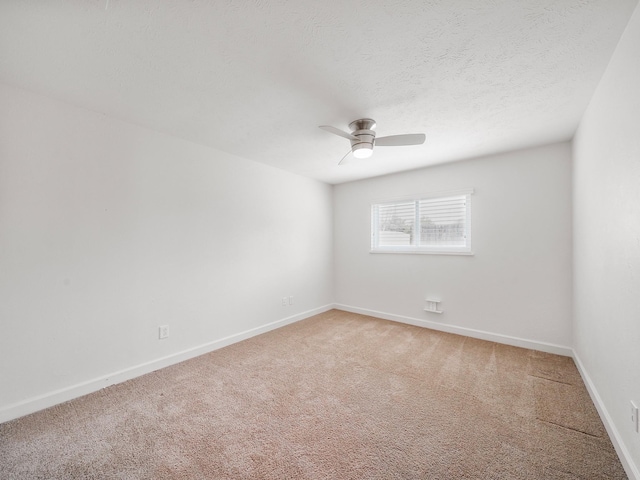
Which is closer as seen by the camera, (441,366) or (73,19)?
(73,19)

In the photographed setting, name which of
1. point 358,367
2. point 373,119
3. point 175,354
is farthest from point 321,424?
point 373,119

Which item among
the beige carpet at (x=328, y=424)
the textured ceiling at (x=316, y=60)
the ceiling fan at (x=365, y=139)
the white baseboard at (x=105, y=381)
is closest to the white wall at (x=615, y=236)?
the textured ceiling at (x=316, y=60)

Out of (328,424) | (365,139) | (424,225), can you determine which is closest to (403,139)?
(365,139)

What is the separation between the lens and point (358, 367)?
265 centimetres

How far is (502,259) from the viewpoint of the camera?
3.26m

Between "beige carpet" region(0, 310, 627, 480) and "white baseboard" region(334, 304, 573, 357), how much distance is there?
157mm

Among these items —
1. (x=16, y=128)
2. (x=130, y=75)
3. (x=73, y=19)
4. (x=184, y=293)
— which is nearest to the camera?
(x=73, y=19)

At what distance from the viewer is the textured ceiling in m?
1.30

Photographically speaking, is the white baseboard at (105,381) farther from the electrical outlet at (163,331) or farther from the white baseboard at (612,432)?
the white baseboard at (612,432)

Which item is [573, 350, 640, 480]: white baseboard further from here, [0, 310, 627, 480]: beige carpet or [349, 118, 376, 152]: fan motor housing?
[349, 118, 376, 152]: fan motor housing

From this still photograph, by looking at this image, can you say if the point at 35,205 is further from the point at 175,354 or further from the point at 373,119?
the point at 373,119

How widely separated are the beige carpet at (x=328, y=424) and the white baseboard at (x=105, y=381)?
0.07m

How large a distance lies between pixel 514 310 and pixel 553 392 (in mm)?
1167

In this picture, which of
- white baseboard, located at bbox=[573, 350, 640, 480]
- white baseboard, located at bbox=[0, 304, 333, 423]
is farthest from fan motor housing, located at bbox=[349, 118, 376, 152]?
white baseboard, located at bbox=[0, 304, 333, 423]
